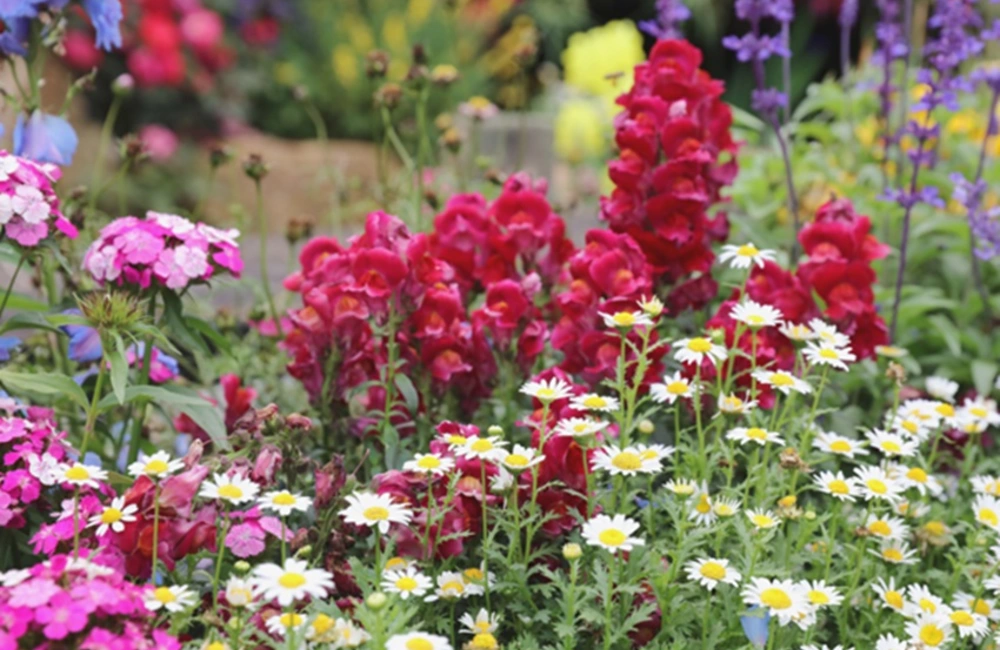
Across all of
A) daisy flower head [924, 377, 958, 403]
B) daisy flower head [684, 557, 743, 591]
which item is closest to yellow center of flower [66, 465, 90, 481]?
daisy flower head [684, 557, 743, 591]

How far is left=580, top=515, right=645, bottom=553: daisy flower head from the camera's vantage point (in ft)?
3.73

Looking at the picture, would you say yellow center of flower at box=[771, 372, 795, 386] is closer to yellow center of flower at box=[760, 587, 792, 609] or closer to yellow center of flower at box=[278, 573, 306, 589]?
yellow center of flower at box=[760, 587, 792, 609]

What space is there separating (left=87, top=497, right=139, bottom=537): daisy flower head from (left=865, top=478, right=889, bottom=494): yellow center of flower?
77 cm

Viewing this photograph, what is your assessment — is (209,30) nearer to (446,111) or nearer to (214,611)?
(446,111)

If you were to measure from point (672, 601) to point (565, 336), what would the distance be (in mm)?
487

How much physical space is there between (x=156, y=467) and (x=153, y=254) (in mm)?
353

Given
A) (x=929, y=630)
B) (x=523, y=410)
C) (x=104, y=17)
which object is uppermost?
(x=104, y=17)

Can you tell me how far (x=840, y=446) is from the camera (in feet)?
4.79

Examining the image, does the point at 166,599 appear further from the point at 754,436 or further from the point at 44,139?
the point at 44,139

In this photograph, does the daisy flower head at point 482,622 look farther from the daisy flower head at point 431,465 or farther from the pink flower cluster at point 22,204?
the pink flower cluster at point 22,204

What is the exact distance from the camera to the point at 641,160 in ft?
5.75

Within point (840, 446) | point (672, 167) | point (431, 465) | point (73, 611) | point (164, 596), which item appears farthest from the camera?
point (672, 167)

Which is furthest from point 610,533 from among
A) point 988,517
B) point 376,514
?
point 988,517

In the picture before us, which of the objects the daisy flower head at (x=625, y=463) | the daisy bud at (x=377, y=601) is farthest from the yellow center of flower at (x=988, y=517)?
the daisy bud at (x=377, y=601)
